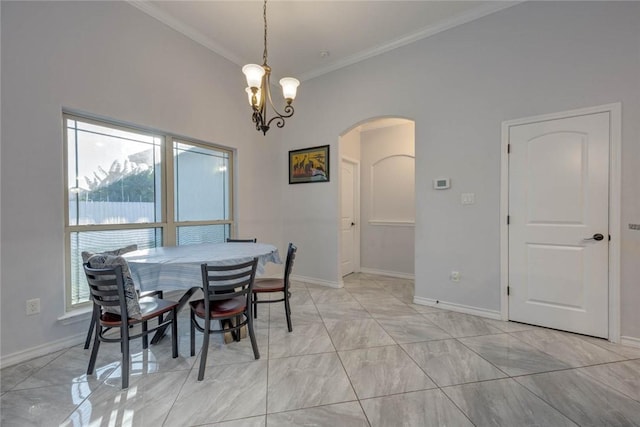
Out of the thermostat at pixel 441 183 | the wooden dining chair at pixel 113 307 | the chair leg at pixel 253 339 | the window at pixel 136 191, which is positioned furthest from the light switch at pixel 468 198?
the wooden dining chair at pixel 113 307

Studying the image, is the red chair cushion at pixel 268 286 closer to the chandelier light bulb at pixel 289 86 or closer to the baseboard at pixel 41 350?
the baseboard at pixel 41 350

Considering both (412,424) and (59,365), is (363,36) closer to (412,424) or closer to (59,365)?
(412,424)

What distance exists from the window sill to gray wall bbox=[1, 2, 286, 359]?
0.04m

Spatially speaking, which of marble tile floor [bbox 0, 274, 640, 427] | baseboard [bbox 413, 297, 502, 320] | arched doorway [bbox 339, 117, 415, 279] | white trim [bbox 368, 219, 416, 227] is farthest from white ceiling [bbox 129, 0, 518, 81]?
marble tile floor [bbox 0, 274, 640, 427]

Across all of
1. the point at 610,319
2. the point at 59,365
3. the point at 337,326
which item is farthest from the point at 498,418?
the point at 59,365

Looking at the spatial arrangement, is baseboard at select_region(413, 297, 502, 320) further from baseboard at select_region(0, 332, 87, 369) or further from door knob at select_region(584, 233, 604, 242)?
baseboard at select_region(0, 332, 87, 369)

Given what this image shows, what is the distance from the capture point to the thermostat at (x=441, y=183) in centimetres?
306

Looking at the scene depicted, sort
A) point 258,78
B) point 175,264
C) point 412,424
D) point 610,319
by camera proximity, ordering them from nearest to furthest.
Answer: point 412,424, point 175,264, point 258,78, point 610,319

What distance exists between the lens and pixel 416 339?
237 cm

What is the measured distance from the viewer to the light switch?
2921 mm

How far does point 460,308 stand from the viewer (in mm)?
2996

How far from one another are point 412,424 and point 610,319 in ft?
7.21

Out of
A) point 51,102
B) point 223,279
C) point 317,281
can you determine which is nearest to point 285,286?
point 223,279

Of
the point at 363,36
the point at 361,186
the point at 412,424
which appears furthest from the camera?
the point at 361,186
